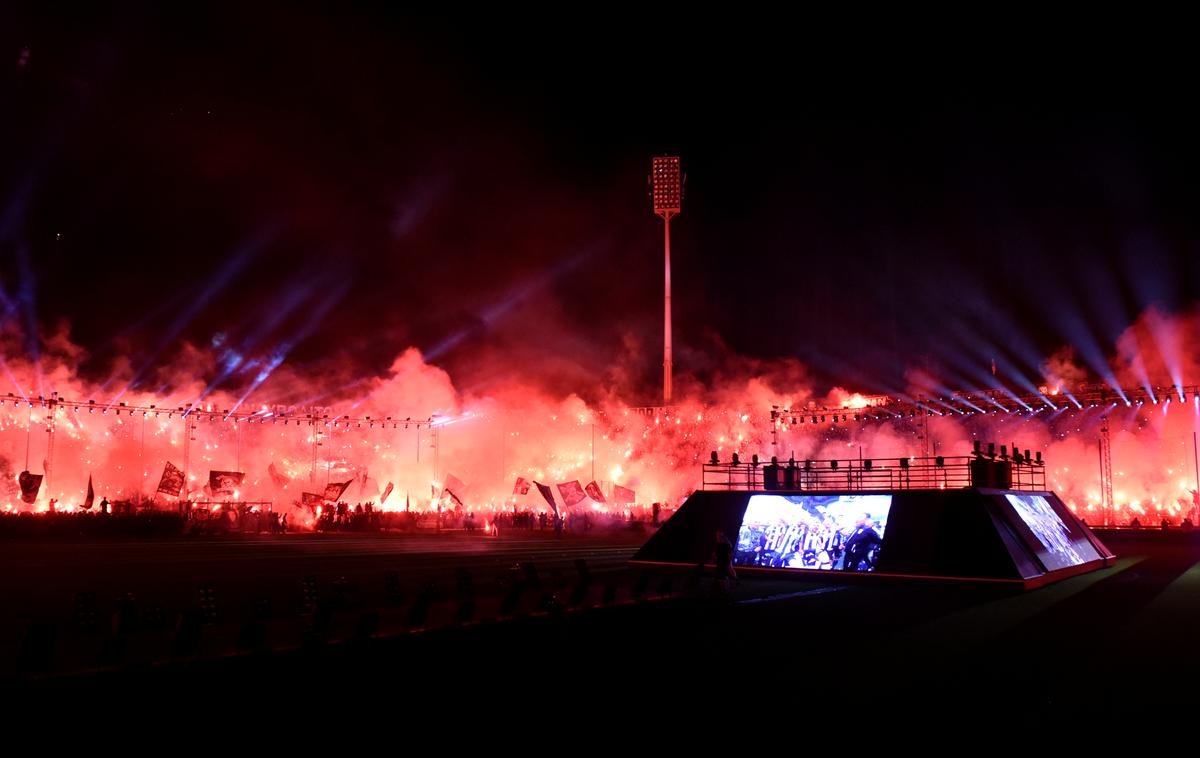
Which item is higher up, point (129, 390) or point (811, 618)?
point (129, 390)

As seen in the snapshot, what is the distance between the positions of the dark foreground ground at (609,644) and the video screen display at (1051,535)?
1.36 m

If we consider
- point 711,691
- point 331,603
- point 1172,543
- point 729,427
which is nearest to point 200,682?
point 331,603

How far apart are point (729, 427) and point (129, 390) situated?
36816mm

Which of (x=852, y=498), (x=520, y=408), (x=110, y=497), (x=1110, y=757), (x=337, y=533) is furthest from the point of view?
(x=520, y=408)

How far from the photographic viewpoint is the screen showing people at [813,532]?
2080 centimetres

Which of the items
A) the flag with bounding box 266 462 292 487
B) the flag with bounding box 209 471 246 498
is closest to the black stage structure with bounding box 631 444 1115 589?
the flag with bounding box 209 471 246 498

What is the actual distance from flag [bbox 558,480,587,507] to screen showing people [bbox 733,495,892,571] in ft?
79.3

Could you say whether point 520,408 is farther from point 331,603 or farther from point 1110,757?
point 1110,757

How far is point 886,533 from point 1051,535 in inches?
227

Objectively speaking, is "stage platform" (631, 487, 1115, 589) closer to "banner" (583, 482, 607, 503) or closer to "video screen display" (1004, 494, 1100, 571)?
"video screen display" (1004, 494, 1100, 571)

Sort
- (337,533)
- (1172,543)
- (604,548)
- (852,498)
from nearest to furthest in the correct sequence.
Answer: (852,498), (604,548), (1172,543), (337,533)

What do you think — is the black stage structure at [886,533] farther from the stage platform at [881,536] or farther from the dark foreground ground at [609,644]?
the dark foreground ground at [609,644]

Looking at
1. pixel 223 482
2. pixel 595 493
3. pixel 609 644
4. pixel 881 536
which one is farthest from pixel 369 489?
pixel 609 644

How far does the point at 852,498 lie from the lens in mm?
21859
